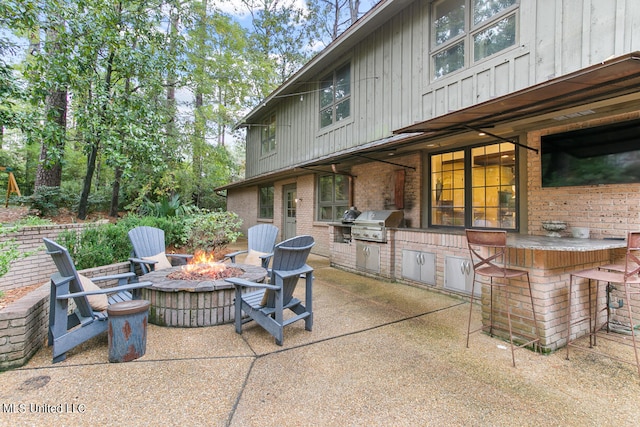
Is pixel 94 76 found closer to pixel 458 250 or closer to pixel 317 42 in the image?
pixel 458 250

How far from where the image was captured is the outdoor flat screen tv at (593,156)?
3506 millimetres

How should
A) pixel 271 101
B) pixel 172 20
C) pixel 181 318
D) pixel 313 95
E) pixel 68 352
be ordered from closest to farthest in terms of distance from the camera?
pixel 68 352
pixel 181 318
pixel 172 20
pixel 313 95
pixel 271 101

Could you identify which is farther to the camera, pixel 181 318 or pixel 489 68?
pixel 489 68

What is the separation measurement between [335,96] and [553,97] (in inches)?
242

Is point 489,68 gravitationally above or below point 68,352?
above

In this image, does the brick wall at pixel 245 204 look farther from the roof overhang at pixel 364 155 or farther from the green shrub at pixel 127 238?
the green shrub at pixel 127 238

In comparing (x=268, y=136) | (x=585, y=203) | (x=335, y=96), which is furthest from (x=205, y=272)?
(x=268, y=136)

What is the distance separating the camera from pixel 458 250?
483 centimetres

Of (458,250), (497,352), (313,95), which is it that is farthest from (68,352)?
(313,95)

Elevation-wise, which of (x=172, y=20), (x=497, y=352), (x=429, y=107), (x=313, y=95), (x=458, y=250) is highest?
(x=172, y=20)

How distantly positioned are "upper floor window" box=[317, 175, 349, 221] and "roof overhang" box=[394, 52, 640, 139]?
13.2ft

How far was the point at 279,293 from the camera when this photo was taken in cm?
303

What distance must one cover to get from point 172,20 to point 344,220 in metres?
7.91

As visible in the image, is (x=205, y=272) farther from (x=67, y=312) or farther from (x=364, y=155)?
(x=364, y=155)
